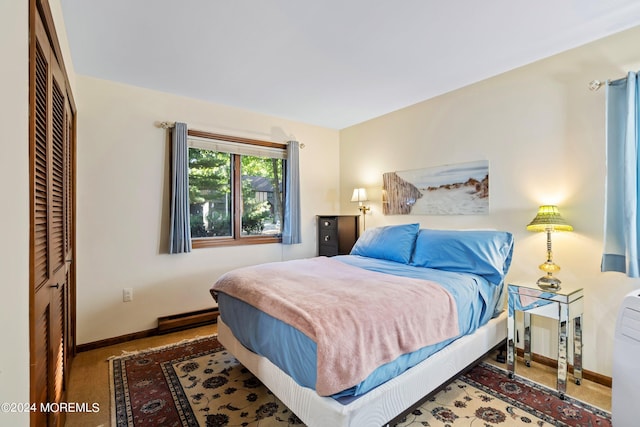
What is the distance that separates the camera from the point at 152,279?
3.20 metres

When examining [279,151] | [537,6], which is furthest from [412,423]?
[279,151]

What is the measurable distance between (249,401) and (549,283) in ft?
7.62

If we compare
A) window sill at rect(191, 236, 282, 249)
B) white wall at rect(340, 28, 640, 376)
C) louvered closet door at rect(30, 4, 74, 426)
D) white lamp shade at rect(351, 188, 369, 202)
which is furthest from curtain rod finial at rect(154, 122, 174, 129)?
white wall at rect(340, 28, 640, 376)

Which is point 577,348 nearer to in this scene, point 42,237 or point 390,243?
point 390,243

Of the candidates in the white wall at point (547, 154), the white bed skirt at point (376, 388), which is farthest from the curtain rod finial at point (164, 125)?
the white wall at point (547, 154)

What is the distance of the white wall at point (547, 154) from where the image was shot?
2256 mm

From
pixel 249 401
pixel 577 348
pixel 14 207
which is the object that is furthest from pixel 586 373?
pixel 14 207

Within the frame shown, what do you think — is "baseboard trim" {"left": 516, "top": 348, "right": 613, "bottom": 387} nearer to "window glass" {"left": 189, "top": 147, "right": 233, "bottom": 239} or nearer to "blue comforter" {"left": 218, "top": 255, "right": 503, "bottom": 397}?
"blue comforter" {"left": 218, "top": 255, "right": 503, "bottom": 397}

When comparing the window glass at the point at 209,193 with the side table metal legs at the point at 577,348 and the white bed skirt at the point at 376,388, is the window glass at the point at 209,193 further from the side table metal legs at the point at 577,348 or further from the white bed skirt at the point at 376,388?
the side table metal legs at the point at 577,348

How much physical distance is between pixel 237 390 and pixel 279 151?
9.44 feet

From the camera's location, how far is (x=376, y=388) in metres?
1.58

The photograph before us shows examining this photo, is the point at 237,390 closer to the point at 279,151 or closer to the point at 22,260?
the point at 22,260

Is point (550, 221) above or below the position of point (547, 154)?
below

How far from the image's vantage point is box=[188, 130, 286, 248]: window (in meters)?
3.56
